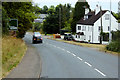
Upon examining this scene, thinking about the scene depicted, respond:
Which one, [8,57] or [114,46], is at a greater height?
[114,46]

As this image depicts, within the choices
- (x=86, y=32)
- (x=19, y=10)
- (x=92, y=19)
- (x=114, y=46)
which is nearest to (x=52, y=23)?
(x=86, y=32)

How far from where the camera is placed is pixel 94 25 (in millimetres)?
52281

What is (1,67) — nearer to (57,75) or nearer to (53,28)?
(57,75)

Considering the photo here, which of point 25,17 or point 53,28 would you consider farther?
point 53,28

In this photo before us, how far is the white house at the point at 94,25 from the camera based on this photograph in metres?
52.5

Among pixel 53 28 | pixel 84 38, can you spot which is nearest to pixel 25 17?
pixel 84 38

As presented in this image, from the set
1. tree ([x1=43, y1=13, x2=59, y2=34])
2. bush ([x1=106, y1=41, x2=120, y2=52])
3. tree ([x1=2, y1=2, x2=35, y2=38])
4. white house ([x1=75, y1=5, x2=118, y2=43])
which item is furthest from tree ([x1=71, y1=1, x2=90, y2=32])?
bush ([x1=106, y1=41, x2=120, y2=52])

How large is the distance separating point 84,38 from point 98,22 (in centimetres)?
739

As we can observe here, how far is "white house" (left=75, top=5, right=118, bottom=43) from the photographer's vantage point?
5247 centimetres

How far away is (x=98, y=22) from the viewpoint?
52500 mm

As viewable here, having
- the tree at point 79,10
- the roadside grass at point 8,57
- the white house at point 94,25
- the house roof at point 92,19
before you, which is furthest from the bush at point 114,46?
the tree at point 79,10

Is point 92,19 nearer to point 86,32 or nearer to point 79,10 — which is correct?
point 86,32

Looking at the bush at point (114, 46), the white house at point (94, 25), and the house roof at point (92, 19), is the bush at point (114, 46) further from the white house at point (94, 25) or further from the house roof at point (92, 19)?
the house roof at point (92, 19)

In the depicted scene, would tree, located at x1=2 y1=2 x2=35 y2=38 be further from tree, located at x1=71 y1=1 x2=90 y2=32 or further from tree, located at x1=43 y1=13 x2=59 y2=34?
tree, located at x1=43 y1=13 x2=59 y2=34
